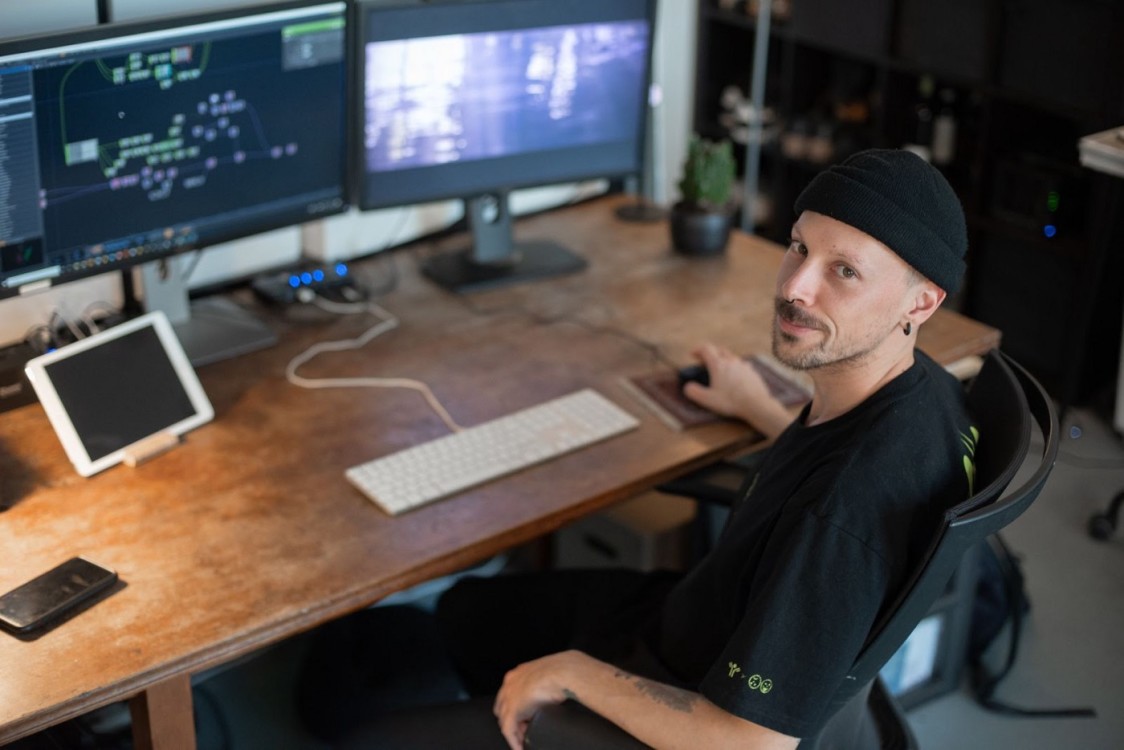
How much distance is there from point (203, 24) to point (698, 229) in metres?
1.07

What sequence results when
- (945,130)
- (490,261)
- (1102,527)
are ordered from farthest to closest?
1. (945,130)
2. (1102,527)
3. (490,261)

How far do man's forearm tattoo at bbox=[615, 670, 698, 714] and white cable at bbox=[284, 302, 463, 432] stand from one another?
61cm

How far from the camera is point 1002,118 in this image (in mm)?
3609

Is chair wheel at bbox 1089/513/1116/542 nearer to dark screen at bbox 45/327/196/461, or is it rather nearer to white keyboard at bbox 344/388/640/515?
white keyboard at bbox 344/388/640/515

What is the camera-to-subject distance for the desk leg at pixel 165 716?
160cm

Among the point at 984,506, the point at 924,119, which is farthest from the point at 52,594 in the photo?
the point at 924,119

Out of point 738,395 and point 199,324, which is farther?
point 199,324

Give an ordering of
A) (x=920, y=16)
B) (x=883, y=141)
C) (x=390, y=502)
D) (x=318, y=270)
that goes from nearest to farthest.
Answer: (x=390, y=502) → (x=318, y=270) → (x=920, y=16) → (x=883, y=141)

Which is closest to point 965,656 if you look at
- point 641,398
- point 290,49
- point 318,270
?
point 641,398

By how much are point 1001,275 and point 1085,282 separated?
370mm

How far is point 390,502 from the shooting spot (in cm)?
185

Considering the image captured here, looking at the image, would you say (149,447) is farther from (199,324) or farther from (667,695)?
(667,695)

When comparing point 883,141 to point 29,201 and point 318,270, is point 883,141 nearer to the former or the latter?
point 318,270

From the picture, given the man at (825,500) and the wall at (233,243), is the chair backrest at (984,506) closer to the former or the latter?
the man at (825,500)
